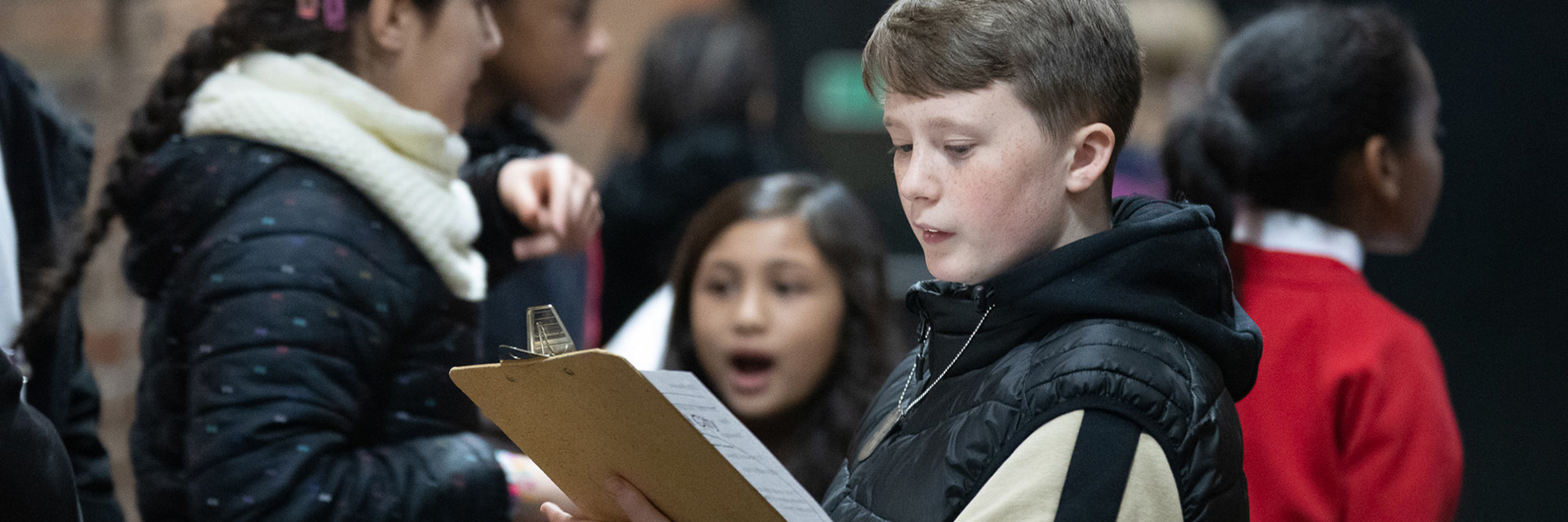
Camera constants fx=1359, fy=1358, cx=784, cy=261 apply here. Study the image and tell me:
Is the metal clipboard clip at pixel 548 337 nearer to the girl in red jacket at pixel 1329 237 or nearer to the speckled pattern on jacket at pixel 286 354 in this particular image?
the speckled pattern on jacket at pixel 286 354

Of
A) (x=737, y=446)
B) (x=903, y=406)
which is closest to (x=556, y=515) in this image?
(x=737, y=446)

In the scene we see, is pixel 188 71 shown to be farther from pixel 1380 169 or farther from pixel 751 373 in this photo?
pixel 1380 169

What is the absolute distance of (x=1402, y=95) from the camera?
2373 mm

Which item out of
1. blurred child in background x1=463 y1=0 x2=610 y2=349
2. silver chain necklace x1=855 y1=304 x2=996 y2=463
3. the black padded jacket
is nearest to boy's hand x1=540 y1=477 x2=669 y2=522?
silver chain necklace x1=855 y1=304 x2=996 y2=463

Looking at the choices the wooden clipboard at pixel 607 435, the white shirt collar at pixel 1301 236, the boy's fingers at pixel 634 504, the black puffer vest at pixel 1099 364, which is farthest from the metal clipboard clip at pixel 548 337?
the white shirt collar at pixel 1301 236

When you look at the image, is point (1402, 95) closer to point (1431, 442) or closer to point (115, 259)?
point (1431, 442)

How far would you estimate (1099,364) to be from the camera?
3.88ft

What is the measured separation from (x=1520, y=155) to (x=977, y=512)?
379 cm

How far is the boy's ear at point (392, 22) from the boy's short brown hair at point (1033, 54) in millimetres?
1030

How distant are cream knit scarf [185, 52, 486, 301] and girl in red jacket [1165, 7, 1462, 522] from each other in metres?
1.28

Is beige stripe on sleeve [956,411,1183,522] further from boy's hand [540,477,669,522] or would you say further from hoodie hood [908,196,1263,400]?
boy's hand [540,477,669,522]

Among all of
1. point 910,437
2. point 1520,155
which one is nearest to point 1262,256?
point 910,437

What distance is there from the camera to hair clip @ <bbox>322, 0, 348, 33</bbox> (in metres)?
2.03

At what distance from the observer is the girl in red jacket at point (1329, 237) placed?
210cm
